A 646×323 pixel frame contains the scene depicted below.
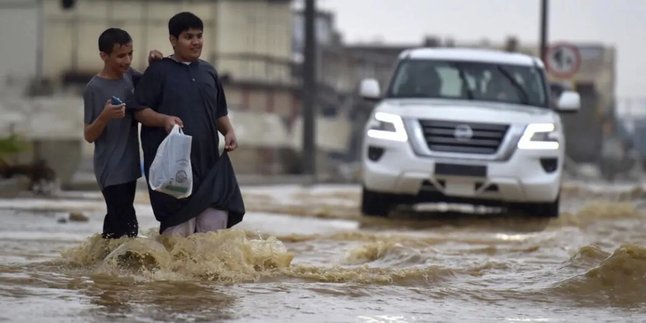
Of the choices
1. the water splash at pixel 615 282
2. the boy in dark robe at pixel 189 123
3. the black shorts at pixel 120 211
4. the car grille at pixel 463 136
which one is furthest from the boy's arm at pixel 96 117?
the car grille at pixel 463 136

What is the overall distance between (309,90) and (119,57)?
82.9ft

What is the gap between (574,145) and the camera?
6806cm

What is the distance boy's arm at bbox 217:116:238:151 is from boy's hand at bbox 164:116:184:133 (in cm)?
28

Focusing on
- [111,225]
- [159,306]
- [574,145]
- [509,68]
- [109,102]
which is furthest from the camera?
[574,145]

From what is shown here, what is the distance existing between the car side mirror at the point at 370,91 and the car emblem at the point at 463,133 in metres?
1.26

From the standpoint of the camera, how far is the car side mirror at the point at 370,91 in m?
17.1

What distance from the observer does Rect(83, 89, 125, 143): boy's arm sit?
8922mm

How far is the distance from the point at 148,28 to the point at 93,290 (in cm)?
5305

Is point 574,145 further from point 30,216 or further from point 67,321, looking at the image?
point 67,321

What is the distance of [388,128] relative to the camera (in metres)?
16.3

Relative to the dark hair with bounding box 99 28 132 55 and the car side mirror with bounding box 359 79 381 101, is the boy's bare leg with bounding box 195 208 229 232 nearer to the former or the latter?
the dark hair with bounding box 99 28 132 55

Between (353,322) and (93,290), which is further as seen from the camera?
(93,290)

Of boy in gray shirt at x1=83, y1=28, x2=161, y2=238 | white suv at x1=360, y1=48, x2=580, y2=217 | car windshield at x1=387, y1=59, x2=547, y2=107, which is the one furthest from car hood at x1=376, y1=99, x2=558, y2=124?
boy in gray shirt at x1=83, y1=28, x2=161, y2=238

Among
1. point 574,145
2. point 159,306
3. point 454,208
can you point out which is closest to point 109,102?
point 159,306
